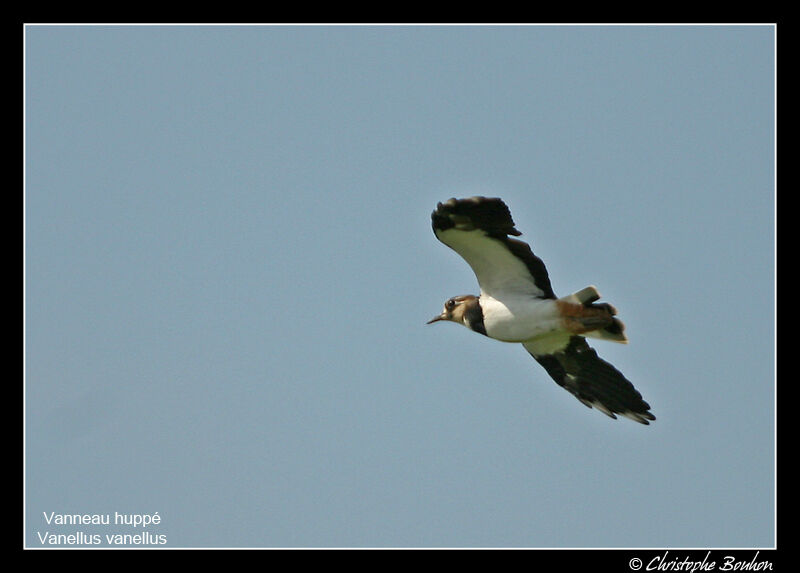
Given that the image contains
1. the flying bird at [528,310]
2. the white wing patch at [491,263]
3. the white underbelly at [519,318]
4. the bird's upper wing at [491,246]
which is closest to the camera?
the bird's upper wing at [491,246]

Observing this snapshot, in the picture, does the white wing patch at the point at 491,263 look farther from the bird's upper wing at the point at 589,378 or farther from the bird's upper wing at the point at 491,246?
the bird's upper wing at the point at 589,378

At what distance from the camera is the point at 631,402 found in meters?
17.0

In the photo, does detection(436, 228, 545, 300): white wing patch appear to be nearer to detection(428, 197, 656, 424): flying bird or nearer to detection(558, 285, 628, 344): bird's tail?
detection(428, 197, 656, 424): flying bird

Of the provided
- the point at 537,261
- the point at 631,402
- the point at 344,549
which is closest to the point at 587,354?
the point at 631,402

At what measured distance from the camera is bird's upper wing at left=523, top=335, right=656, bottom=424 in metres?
16.9

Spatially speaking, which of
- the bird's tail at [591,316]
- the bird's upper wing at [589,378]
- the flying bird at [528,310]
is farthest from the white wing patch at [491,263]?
the bird's upper wing at [589,378]

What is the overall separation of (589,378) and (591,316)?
5.97ft

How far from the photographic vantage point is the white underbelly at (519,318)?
52.0 ft

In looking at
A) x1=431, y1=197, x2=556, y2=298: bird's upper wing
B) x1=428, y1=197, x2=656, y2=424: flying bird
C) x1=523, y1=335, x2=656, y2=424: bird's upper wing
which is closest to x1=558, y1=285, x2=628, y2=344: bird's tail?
x1=428, y1=197, x2=656, y2=424: flying bird

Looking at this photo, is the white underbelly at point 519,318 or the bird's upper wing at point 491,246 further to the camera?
the white underbelly at point 519,318

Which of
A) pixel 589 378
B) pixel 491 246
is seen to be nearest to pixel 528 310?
pixel 491 246

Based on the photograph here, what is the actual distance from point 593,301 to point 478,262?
5.17 feet

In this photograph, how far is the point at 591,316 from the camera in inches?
614

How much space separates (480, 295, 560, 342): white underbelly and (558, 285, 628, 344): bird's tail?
7.7 inches
